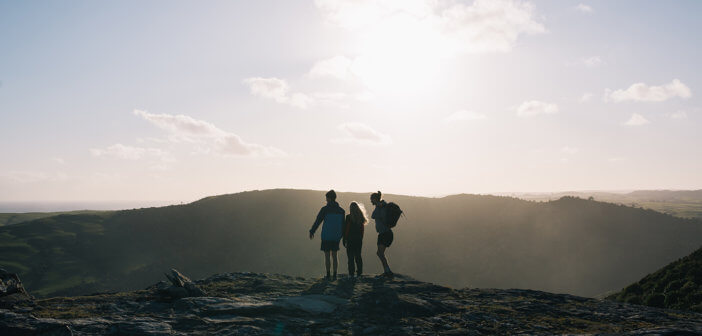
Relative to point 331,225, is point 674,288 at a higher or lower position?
lower

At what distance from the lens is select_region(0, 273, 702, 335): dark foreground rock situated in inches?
267

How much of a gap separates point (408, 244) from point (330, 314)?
43.2 m

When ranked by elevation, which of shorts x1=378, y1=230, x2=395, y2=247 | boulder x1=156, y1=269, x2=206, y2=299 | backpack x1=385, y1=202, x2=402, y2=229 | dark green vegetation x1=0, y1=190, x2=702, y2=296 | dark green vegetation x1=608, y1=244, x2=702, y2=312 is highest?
backpack x1=385, y1=202, x2=402, y2=229

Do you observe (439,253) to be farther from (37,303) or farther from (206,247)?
(37,303)

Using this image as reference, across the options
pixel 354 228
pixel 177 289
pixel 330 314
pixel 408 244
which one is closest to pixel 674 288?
pixel 354 228

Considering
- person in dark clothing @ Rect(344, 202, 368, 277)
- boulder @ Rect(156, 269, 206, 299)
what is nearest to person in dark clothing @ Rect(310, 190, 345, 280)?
person in dark clothing @ Rect(344, 202, 368, 277)

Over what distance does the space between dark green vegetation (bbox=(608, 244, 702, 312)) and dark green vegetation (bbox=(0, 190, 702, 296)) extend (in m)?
26.6

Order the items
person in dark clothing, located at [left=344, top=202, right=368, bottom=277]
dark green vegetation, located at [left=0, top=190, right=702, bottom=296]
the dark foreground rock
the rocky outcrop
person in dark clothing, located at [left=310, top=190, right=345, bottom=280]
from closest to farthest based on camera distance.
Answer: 1. the dark foreground rock
2. the rocky outcrop
3. person in dark clothing, located at [left=310, top=190, right=345, bottom=280]
4. person in dark clothing, located at [left=344, top=202, right=368, bottom=277]
5. dark green vegetation, located at [left=0, top=190, right=702, bottom=296]

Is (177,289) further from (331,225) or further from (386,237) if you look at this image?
(386,237)

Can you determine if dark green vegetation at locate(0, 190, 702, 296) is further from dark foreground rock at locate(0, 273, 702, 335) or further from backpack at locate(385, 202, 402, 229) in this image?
dark foreground rock at locate(0, 273, 702, 335)

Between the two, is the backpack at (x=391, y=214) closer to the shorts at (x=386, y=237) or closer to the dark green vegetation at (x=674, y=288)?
the shorts at (x=386, y=237)

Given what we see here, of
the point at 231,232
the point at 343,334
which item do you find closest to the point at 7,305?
the point at 343,334

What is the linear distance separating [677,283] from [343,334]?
46.6ft

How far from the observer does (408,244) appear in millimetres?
50094
